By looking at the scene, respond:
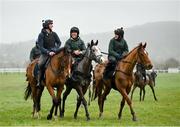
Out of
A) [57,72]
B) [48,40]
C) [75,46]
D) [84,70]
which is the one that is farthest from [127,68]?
[48,40]

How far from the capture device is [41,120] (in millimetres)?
20000

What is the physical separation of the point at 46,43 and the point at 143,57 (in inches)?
144

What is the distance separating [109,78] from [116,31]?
1.87 metres

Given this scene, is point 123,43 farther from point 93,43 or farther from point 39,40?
point 39,40

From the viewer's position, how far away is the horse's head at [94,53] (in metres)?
20.0

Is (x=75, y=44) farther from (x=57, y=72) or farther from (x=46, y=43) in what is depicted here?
(x=57, y=72)

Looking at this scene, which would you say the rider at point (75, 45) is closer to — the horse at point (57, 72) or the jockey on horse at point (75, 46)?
the jockey on horse at point (75, 46)

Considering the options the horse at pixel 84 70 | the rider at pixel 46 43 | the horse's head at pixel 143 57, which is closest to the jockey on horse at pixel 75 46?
the horse at pixel 84 70

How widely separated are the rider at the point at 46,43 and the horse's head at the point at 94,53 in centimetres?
122

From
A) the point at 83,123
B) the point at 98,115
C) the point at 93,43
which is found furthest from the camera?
the point at 98,115

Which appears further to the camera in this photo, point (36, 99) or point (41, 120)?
point (36, 99)

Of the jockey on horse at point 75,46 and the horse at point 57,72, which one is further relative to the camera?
the jockey on horse at point 75,46

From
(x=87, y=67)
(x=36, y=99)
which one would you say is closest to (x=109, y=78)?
(x=87, y=67)

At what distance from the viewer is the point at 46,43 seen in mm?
20703
